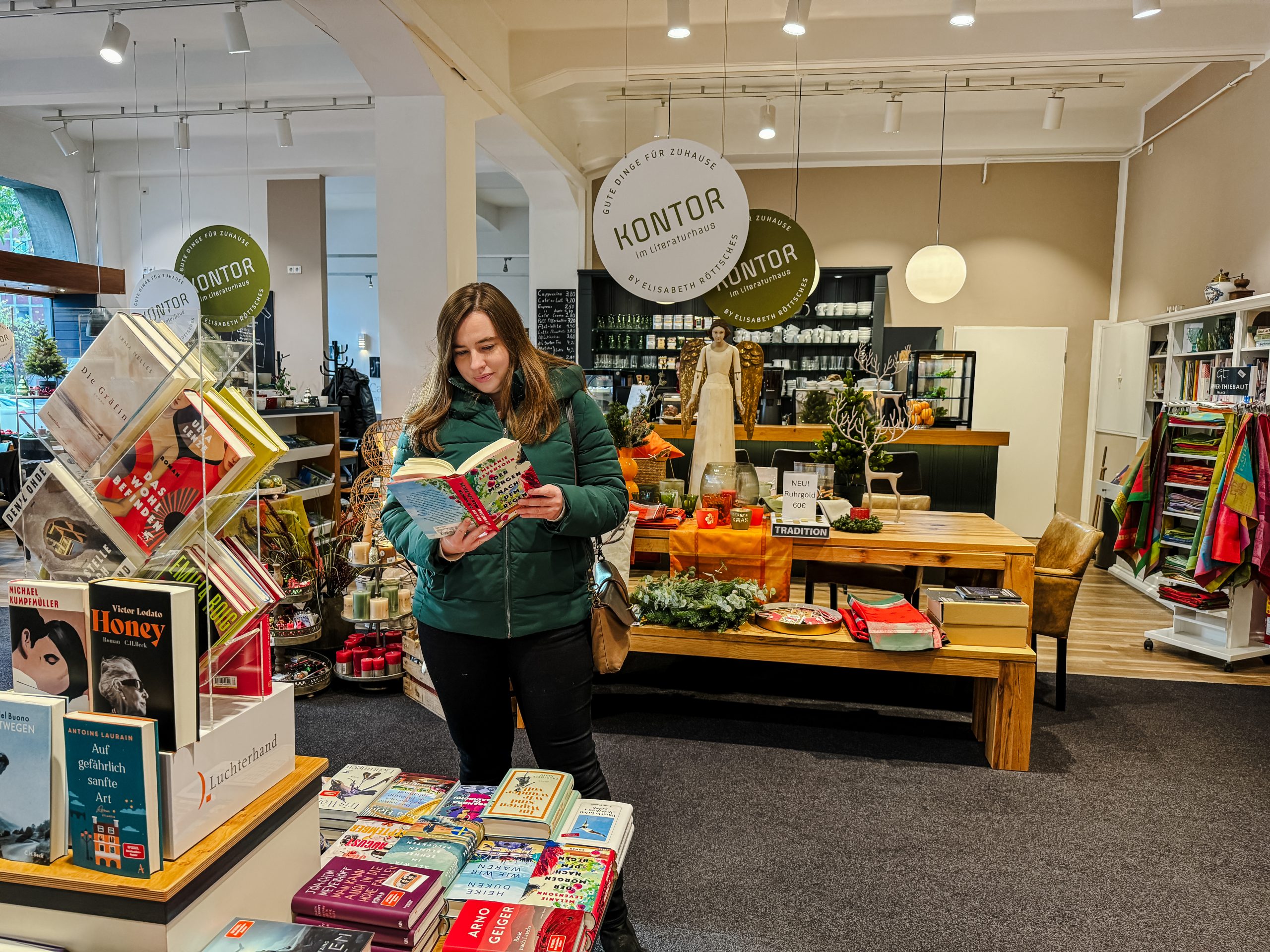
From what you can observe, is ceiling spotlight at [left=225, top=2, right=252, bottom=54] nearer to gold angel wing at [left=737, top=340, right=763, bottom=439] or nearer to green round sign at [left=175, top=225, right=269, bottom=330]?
green round sign at [left=175, top=225, right=269, bottom=330]

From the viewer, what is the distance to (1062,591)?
3.61 metres

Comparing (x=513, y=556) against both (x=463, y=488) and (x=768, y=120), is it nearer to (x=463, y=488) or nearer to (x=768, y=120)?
(x=463, y=488)

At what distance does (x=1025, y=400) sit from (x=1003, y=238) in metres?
1.69

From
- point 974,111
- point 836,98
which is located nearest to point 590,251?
point 836,98

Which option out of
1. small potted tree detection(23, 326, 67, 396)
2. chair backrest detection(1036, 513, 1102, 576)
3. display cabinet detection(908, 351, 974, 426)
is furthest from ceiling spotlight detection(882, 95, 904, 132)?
small potted tree detection(23, 326, 67, 396)

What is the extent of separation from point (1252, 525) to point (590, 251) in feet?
22.7

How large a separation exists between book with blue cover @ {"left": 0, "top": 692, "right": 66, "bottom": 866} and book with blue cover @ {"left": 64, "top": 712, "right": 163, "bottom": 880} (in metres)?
0.02

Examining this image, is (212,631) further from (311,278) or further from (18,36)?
(311,278)

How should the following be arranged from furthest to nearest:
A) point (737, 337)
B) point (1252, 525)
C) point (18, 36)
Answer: point (737, 337) < point (18, 36) < point (1252, 525)

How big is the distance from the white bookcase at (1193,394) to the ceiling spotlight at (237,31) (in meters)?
5.85

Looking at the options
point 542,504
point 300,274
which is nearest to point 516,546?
point 542,504

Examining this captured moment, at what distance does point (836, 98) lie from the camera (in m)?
7.59

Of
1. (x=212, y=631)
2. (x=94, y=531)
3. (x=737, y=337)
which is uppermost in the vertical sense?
(x=737, y=337)

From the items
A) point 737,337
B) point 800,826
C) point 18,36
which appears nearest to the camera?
point 800,826
